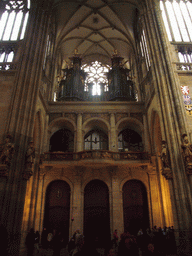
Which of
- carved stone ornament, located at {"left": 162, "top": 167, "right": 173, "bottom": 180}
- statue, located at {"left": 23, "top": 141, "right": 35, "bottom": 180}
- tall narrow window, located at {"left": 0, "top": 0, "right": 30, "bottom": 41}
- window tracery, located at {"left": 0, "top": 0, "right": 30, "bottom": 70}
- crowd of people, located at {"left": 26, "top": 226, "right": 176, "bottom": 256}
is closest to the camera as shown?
crowd of people, located at {"left": 26, "top": 226, "right": 176, "bottom": 256}

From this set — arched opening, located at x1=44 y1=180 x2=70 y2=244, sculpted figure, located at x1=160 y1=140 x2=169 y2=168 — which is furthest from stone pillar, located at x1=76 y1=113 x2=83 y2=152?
sculpted figure, located at x1=160 y1=140 x2=169 y2=168

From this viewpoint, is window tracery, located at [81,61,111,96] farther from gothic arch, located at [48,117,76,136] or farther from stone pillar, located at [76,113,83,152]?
gothic arch, located at [48,117,76,136]

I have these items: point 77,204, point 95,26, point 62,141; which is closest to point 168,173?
point 77,204

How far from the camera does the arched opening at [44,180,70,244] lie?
1623 centimetres

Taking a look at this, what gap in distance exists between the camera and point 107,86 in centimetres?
2500

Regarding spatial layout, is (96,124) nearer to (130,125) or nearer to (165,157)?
(130,125)

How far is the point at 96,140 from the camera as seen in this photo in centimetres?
2045

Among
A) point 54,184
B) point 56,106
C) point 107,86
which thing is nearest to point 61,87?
point 56,106

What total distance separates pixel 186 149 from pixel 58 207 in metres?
10.9

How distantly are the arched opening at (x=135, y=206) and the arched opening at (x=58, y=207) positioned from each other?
15.2 ft

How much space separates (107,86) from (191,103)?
1251 centimetres

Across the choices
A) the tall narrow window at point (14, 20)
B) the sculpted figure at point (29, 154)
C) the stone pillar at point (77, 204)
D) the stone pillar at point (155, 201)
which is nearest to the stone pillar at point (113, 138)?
the stone pillar at point (77, 204)

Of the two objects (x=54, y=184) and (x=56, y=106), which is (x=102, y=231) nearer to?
(x=54, y=184)

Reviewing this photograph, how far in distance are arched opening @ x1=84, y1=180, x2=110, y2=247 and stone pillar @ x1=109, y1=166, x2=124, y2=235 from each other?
0.58 metres
